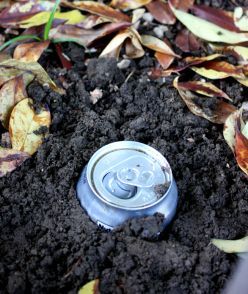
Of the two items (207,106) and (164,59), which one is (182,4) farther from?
(207,106)

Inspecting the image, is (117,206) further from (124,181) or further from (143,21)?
(143,21)

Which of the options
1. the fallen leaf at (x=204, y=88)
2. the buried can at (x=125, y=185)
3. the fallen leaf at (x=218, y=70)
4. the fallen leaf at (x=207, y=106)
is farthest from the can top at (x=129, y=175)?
the fallen leaf at (x=218, y=70)

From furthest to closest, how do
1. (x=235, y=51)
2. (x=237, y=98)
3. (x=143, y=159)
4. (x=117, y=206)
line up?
(x=235, y=51)
(x=237, y=98)
(x=143, y=159)
(x=117, y=206)

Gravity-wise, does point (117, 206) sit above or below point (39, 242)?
above

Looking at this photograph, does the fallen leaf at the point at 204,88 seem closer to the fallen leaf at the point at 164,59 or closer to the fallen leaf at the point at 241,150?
the fallen leaf at the point at 164,59

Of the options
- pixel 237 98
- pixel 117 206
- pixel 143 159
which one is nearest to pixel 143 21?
pixel 237 98

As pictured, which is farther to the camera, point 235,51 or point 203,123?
point 235,51

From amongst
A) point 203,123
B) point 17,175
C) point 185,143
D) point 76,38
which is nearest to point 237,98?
point 203,123

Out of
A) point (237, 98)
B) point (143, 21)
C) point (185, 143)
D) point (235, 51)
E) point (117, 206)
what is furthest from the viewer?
point (143, 21)
